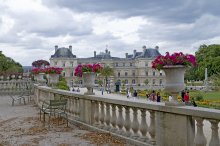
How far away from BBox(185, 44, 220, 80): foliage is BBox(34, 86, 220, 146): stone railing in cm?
7311

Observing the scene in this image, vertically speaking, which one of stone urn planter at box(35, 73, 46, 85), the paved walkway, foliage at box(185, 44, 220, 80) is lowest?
the paved walkway

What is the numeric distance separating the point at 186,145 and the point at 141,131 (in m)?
1.65

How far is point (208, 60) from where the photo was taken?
8788 centimetres

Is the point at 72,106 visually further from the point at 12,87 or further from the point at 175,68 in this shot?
the point at 12,87

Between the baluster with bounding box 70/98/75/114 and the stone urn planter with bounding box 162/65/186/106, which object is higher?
the stone urn planter with bounding box 162/65/186/106

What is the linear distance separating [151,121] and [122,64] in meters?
134

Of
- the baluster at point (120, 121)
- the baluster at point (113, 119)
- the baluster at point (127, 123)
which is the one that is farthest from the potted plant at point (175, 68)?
the baluster at point (113, 119)

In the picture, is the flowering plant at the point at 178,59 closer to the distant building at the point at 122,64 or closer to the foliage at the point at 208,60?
the foliage at the point at 208,60

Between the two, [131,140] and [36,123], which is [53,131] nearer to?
[36,123]

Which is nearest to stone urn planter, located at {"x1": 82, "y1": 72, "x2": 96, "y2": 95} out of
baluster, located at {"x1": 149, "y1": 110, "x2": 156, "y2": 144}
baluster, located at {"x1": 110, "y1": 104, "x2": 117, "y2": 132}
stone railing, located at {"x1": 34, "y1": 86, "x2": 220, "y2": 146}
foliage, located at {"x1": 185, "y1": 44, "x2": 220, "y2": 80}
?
stone railing, located at {"x1": 34, "y1": 86, "x2": 220, "y2": 146}

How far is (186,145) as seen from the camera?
622cm

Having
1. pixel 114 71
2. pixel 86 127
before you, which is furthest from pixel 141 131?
pixel 114 71

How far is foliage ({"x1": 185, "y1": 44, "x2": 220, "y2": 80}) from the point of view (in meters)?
84.7

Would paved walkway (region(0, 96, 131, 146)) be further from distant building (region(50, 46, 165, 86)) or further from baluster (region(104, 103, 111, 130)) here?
distant building (region(50, 46, 165, 86))
